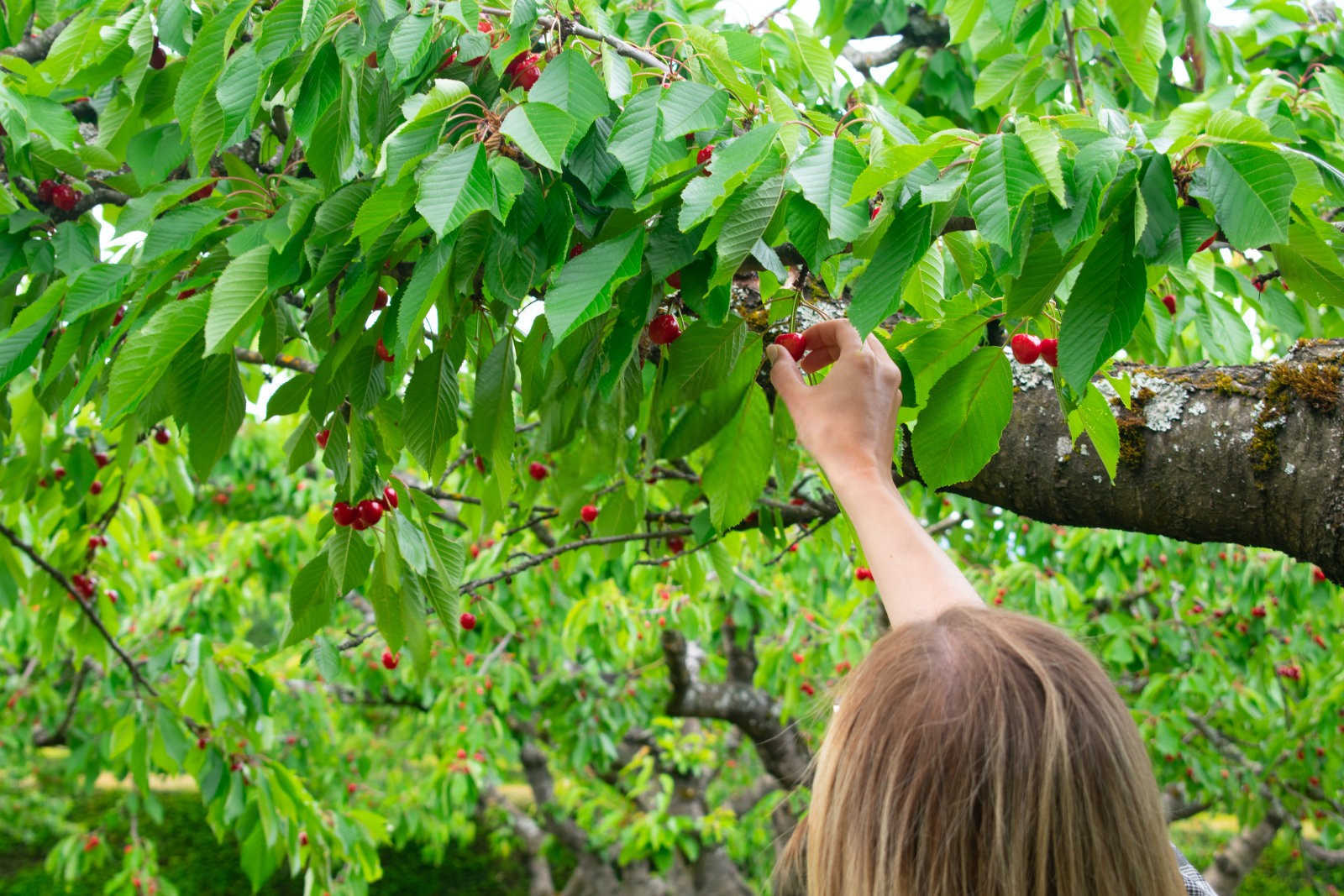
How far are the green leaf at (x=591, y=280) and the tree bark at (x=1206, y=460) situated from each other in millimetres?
688

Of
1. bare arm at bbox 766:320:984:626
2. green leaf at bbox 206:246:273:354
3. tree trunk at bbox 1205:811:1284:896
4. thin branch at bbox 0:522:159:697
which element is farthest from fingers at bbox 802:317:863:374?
tree trunk at bbox 1205:811:1284:896

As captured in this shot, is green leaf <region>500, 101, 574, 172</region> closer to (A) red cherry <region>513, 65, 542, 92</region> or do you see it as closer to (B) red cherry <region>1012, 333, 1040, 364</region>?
(A) red cherry <region>513, 65, 542, 92</region>

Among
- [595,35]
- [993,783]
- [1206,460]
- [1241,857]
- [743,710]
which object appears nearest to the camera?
[993,783]

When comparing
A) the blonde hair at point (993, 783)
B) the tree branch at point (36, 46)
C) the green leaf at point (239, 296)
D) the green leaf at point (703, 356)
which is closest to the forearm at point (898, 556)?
the blonde hair at point (993, 783)

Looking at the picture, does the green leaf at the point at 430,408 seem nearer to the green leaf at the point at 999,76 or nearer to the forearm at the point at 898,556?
the forearm at the point at 898,556

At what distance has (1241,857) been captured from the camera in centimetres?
664

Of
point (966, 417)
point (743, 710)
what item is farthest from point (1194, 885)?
point (743, 710)

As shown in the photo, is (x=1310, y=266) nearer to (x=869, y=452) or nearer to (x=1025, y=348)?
(x=1025, y=348)

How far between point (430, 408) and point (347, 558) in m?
0.33

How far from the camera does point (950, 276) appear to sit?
4.85ft

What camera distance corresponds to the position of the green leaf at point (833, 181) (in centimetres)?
88

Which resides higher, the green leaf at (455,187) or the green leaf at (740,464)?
the green leaf at (455,187)

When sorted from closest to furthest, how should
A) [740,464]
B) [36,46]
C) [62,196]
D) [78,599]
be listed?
[740,464], [62,196], [36,46], [78,599]

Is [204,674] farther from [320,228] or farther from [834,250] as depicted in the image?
[834,250]
